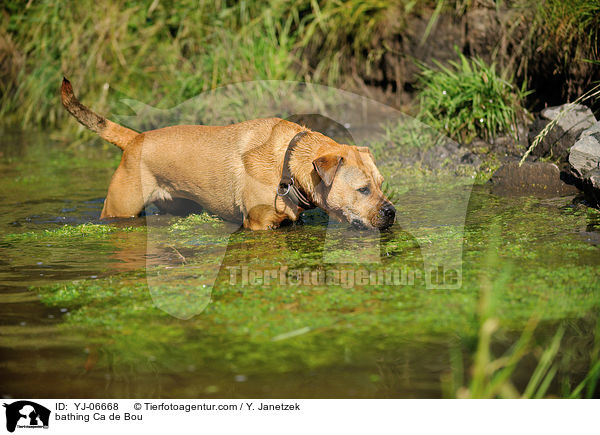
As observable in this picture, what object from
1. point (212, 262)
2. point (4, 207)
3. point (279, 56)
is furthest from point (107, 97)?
point (212, 262)

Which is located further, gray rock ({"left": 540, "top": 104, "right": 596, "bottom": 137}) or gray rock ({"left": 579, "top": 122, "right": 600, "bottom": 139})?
gray rock ({"left": 540, "top": 104, "right": 596, "bottom": 137})

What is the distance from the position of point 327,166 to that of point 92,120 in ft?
8.45

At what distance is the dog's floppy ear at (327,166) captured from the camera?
5.30m

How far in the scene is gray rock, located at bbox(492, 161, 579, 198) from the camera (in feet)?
21.7

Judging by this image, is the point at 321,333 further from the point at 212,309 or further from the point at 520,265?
the point at 520,265

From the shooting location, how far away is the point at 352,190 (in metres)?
5.50

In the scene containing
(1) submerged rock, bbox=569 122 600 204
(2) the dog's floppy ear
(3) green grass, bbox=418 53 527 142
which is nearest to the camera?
(2) the dog's floppy ear

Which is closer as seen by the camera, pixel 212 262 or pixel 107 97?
pixel 212 262

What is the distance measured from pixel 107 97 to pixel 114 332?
8482 mm

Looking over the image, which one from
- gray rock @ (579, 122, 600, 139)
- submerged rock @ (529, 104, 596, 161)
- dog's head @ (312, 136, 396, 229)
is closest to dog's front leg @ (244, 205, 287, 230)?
dog's head @ (312, 136, 396, 229)

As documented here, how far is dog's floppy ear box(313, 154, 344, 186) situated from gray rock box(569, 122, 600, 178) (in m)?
2.41

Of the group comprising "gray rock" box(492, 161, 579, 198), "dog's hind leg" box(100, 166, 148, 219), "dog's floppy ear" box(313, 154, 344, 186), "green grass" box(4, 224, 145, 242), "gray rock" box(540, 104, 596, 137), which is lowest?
"green grass" box(4, 224, 145, 242)

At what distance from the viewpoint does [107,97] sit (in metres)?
11.3
